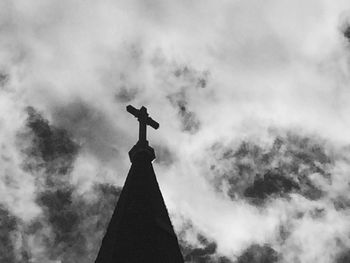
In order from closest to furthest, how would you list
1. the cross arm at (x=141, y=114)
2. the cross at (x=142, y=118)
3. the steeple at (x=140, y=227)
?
1. the steeple at (x=140, y=227)
2. the cross at (x=142, y=118)
3. the cross arm at (x=141, y=114)

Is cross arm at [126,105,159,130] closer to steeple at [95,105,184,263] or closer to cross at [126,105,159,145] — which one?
cross at [126,105,159,145]

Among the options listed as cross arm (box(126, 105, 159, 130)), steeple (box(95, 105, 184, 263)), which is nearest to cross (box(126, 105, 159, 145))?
cross arm (box(126, 105, 159, 130))

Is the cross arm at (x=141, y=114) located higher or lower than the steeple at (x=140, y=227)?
higher

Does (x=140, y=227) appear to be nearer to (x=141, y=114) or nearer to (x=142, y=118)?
(x=142, y=118)

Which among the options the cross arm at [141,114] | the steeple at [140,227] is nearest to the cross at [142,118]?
the cross arm at [141,114]

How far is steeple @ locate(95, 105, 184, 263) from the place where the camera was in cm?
1149

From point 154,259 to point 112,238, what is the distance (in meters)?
1.10

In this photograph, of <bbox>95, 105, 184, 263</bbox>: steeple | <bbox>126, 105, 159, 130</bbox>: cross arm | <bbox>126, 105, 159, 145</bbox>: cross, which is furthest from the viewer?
Answer: <bbox>126, 105, 159, 130</bbox>: cross arm

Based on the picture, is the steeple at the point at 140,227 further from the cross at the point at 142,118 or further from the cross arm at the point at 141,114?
the cross arm at the point at 141,114

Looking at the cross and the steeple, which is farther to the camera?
the cross

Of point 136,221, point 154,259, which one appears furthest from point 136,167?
point 154,259

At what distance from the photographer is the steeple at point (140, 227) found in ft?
37.7

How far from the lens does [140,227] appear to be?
476 inches

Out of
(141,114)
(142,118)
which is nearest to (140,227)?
(142,118)
